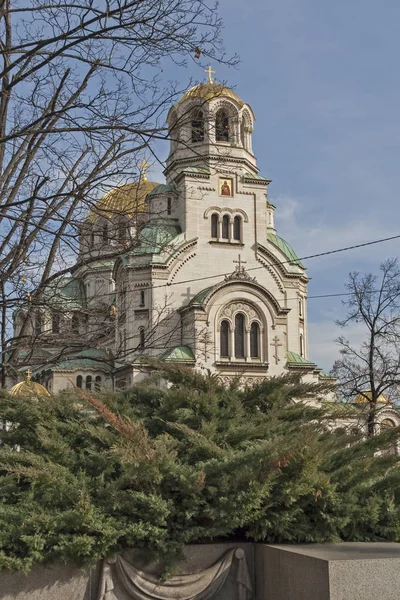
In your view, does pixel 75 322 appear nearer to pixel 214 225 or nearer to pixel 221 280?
pixel 221 280

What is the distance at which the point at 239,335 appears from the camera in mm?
40656

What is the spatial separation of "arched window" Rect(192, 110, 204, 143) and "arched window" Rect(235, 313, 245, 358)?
29.4 m

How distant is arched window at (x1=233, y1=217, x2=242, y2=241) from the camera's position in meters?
42.8

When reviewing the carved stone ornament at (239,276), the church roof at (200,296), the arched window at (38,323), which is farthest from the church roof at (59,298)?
the carved stone ornament at (239,276)

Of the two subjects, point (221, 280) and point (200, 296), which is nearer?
point (200, 296)

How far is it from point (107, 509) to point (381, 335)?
20544 mm

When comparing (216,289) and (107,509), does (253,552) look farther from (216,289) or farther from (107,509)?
(216,289)

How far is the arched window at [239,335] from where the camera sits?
40.4 metres

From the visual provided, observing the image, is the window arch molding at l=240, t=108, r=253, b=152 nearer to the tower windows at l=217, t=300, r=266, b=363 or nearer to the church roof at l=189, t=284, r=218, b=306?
the church roof at l=189, t=284, r=218, b=306

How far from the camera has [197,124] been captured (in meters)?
10.8

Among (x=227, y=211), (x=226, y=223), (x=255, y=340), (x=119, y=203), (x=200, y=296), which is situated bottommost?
(x=119, y=203)

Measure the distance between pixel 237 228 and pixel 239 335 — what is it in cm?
639

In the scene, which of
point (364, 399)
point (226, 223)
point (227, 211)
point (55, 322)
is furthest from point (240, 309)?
point (55, 322)

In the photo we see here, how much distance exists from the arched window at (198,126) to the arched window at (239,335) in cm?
2937
